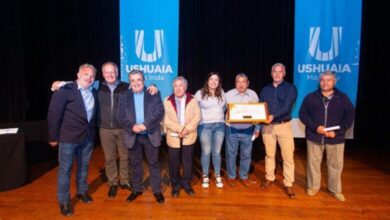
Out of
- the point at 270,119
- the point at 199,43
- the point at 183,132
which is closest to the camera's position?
the point at 183,132

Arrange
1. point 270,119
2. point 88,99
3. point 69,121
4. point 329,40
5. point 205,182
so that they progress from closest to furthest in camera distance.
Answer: point 69,121, point 88,99, point 270,119, point 205,182, point 329,40

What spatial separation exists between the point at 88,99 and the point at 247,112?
1.71 metres

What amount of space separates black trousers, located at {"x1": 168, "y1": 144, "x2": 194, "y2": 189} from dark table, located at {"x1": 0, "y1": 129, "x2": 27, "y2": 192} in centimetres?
183

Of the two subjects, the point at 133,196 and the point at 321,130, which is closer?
the point at 321,130

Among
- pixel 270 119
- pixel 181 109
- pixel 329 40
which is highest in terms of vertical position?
pixel 329 40

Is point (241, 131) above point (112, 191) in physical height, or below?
above

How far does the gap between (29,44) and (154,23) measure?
2.34 metres

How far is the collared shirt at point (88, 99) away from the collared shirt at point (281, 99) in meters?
1.92

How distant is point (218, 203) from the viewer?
303 centimetres

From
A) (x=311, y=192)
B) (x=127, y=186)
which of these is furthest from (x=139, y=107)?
(x=311, y=192)

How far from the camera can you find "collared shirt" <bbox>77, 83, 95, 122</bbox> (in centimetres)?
276

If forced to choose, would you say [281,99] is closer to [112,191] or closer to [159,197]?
[159,197]

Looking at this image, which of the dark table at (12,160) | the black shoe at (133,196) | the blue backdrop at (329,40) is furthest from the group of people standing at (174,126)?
the blue backdrop at (329,40)

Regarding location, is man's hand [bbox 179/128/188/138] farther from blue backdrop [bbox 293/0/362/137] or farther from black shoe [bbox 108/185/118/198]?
blue backdrop [bbox 293/0/362/137]
